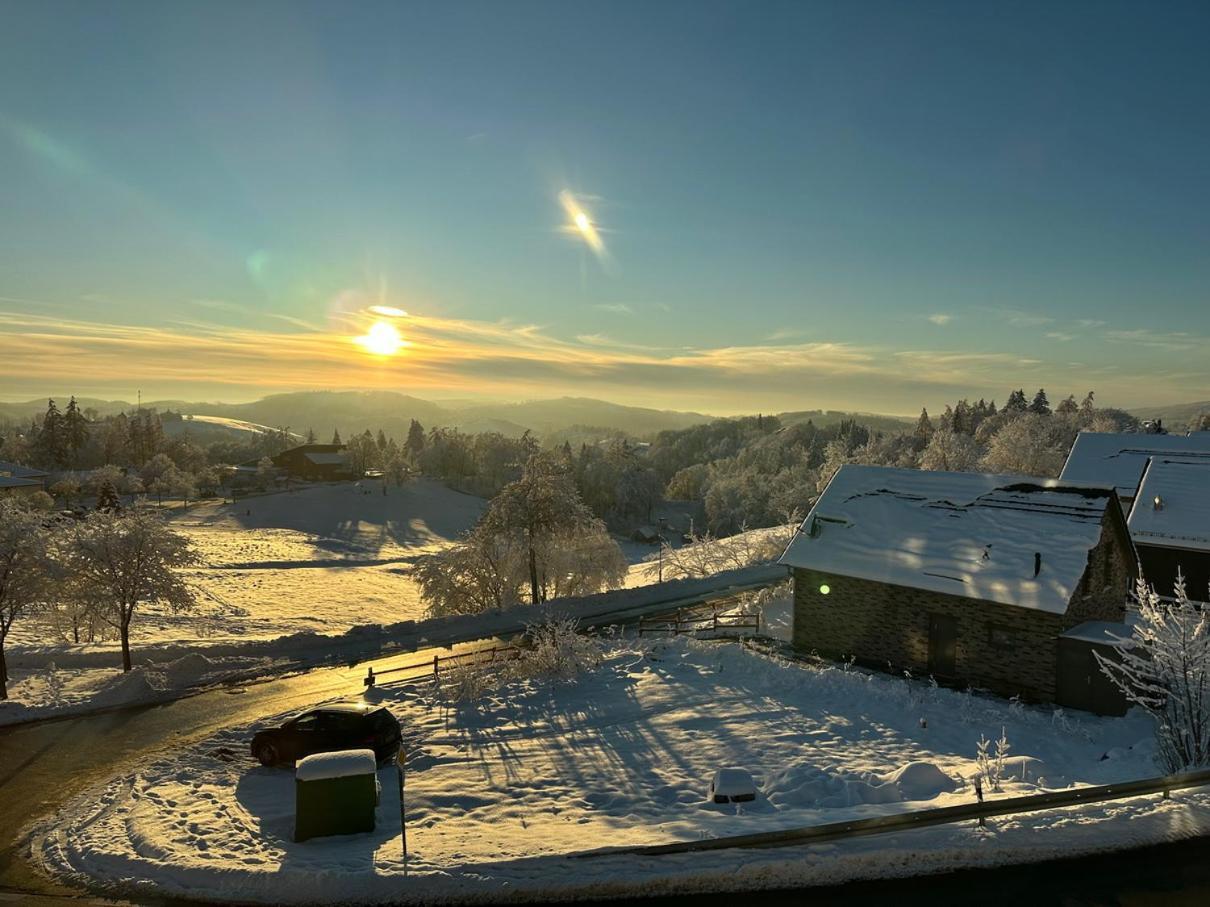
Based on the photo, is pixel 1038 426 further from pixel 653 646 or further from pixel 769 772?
pixel 769 772

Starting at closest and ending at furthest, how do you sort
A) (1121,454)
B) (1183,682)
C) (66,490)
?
1. (1183,682)
2. (1121,454)
3. (66,490)

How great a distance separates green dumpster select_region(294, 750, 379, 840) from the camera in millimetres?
12398

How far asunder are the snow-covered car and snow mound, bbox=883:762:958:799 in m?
2.77

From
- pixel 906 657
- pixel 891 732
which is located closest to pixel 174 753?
pixel 891 732

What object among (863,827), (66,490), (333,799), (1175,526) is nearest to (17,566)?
(333,799)

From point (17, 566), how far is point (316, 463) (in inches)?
4439

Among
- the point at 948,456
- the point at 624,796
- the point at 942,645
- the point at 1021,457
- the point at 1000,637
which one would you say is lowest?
the point at 624,796

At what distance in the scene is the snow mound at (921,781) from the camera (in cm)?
1297

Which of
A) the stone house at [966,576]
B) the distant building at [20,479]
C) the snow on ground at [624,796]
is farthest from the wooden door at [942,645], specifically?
the distant building at [20,479]

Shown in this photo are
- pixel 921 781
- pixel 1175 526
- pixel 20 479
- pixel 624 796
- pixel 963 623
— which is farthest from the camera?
pixel 20 479

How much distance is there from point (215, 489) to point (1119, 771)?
127 metres

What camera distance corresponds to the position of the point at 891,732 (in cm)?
1727

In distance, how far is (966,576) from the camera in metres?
22.4

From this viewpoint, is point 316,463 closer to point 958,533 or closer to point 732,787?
point 958,533
